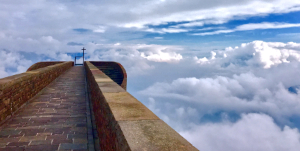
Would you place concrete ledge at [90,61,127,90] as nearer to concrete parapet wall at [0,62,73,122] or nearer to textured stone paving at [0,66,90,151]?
concrete parapet wall at [0,62,73,122]

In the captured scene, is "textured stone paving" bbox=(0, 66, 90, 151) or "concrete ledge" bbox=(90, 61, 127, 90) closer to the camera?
"textured stone paving" bbox=(0, 66, 90, 151)

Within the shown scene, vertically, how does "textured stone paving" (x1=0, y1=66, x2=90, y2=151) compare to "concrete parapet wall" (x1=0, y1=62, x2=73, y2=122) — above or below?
below

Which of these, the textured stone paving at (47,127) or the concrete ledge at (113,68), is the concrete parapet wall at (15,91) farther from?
the concrete ledge at (113,68)

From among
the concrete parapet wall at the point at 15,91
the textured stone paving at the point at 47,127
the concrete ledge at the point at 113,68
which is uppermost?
the concrete ledge at the point at 113,68

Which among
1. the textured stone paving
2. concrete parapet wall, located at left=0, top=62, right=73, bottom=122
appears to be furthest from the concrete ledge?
the textured stone paving

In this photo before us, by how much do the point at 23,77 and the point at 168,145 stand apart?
5.57 m

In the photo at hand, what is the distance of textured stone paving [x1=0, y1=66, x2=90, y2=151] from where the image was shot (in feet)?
11.2

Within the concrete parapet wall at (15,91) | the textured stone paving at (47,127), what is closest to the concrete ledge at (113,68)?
the concrete parapet wall at (15,91)

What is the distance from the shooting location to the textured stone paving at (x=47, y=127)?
135 inches

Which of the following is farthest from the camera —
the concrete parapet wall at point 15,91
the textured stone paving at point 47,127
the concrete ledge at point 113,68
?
the concrete ledge at point 113,68

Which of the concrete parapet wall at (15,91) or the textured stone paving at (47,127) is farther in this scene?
the concrete parapet wall at (15,91)

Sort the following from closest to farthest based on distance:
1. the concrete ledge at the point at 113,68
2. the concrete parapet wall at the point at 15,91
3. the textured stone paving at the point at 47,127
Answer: the textured stone paving at the point at 47,127 < the concrete parapet wall at the point at 15,91 < the concrete ledge at the point at 113,68

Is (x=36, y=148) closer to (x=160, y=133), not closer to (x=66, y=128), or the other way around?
(x=66, y=128)

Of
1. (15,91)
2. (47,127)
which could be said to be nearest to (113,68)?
(15,91)
